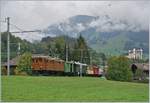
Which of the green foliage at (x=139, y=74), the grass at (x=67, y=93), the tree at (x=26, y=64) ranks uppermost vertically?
the tree at (x=26, y=64)

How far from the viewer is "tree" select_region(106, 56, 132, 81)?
141 feet

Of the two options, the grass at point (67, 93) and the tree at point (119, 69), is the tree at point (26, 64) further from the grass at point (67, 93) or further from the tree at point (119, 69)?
the grass at point (67, 93)

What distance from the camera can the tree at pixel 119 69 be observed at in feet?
141

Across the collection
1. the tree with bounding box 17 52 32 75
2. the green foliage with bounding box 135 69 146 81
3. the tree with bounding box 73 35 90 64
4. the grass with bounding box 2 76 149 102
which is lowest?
the green foliage with bounding box 135 69 146 81

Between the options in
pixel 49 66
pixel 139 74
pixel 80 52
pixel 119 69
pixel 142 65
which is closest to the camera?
pixel 49 66

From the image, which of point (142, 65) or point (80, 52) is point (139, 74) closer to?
point (142, 65)

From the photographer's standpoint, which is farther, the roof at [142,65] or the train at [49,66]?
the roof at [142,65]

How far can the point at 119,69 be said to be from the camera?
43.5m

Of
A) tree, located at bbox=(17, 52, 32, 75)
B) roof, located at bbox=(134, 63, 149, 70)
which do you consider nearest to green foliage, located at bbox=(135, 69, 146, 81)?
roof, located at bbox=(134, 63, 149, 70)

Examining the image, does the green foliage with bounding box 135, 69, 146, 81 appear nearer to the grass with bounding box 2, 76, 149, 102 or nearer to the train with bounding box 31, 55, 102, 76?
the train with bounding box 31, 55, 102, 76

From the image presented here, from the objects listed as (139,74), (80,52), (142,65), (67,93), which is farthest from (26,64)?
(142,65)

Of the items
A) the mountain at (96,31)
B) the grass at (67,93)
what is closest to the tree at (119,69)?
the mountain at (96,31)

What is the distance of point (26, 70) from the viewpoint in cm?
3472

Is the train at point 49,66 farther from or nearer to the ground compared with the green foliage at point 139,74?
farther from the ground
